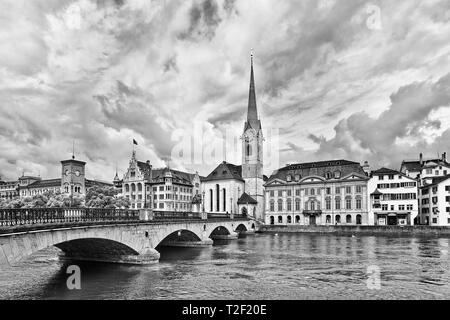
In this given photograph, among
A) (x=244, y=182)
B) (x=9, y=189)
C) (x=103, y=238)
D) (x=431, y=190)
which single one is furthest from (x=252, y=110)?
(x=9, y=189)

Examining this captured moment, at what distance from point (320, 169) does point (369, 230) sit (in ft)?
84.6

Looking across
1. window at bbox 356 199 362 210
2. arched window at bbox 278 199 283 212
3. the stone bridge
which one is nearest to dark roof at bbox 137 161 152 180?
arched window at bbox 278 199 283 212

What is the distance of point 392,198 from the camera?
87312mm

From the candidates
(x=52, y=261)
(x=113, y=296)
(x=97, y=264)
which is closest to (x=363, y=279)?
(x=113, y=296)

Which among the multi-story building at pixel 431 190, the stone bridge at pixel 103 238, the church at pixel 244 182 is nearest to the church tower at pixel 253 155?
the church at pixel 244 182

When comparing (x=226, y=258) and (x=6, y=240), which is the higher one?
(x=6, y=240)

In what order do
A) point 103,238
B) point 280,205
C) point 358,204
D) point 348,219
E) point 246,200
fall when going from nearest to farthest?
point 103,238 < point 358,204 < point 348,219 < point 280,205 < point 246,200

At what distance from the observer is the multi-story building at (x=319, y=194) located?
308 feet

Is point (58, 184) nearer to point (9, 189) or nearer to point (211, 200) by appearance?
point (9, 189)

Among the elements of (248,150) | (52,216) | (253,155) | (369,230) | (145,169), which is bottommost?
(369,230)
